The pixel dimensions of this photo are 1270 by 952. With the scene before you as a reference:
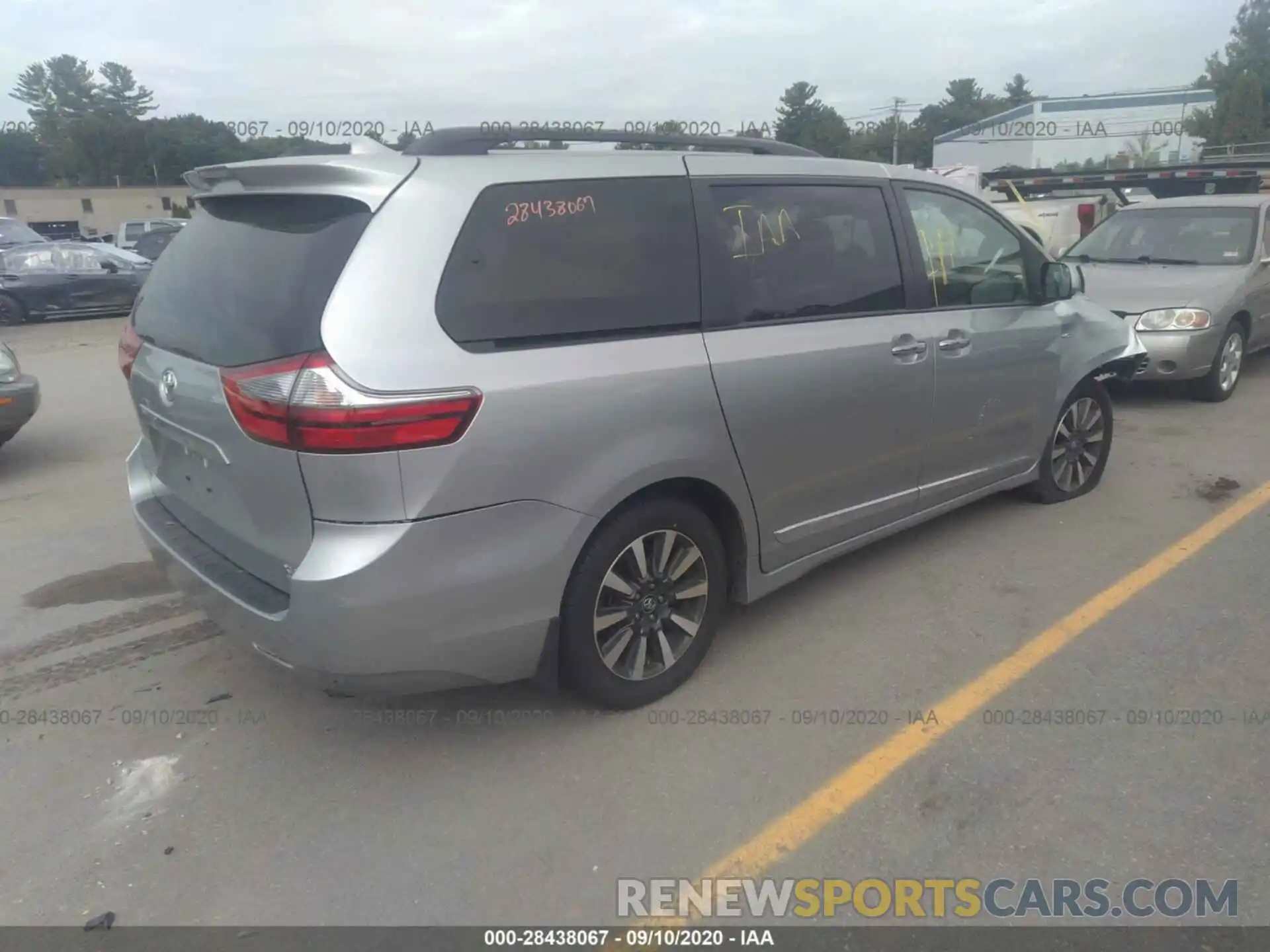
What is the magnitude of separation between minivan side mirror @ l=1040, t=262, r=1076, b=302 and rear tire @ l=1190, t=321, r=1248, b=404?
3.68 meters

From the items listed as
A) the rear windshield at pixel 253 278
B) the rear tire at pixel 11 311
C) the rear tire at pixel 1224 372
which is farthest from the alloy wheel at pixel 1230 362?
the rear tire at pixel 11 311

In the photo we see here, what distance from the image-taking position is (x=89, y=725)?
129 inches

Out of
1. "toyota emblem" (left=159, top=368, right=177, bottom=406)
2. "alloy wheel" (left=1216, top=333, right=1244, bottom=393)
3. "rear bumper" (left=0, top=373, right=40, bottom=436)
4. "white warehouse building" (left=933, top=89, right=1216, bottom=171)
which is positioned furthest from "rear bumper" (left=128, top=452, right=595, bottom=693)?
"white warehouse building" (left=933, top=89, right=1216, bottom=171)

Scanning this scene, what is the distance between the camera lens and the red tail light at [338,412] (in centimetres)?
246

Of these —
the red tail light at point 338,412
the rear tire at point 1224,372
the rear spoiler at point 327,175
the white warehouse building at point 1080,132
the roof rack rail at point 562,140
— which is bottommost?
the rear tire at point 1224,372

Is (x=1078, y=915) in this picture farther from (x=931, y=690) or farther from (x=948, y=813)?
(x=931, y=690)

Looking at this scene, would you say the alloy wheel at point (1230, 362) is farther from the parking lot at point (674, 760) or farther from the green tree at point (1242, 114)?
the green tree at point (1242, 114)

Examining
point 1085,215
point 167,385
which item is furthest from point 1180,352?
point 1085,215

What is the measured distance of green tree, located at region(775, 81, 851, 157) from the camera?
36469 mm

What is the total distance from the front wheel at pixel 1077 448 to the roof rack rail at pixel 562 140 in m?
2.15

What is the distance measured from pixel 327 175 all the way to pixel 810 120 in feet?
163

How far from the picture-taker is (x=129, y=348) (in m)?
3.42

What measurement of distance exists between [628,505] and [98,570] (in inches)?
121

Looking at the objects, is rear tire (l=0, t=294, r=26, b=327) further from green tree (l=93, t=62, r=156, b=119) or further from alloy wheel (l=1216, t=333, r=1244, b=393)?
green tree (l=93, t=62, r=156, b=119)
